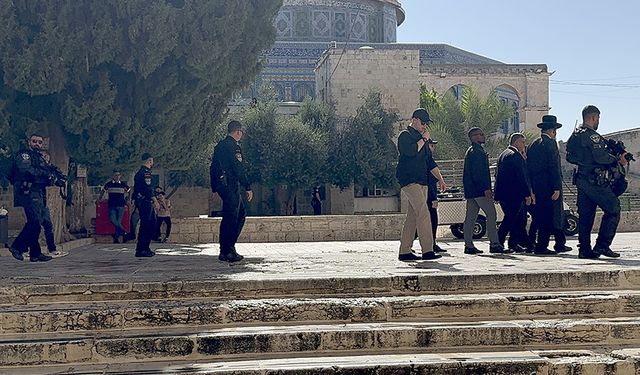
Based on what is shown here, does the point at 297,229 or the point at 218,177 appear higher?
the point at 218,177

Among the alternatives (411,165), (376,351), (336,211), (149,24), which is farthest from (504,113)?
(376,351)

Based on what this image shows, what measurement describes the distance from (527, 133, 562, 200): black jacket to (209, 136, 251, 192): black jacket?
363 cm

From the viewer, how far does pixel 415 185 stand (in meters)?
7.09

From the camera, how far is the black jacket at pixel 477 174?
8.30 meters

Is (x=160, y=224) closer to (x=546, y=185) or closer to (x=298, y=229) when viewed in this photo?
(x=298, y=229)

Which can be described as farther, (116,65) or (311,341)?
(116,65)

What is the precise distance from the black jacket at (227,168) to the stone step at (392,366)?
330 cm

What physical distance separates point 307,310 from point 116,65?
26.3ft

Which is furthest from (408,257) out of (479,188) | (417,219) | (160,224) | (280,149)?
(280,149)

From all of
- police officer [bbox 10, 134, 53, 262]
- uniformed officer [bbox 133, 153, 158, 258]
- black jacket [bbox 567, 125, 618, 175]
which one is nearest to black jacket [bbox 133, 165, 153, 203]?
uniformed officer [bbox 133, 153, 158, 258]

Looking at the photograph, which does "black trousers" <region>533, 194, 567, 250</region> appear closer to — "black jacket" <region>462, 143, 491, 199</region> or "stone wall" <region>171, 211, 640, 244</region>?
"black jacket" <region>462, 143, 491, 199</region>

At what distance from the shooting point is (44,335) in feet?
15.0

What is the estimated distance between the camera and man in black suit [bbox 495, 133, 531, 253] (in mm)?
8273

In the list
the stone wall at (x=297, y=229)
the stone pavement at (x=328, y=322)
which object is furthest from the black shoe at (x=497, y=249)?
the stone wall at (x=297, y=229)
